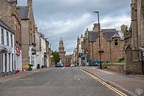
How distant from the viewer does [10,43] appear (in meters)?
41.1

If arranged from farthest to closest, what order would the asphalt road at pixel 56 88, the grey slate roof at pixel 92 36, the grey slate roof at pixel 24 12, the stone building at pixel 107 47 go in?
the grey slate roof at pixel 92 36 → the stone building at pixel 107 47 → the grey slate roof at pixel 24 12 → the asphalt road at pixel 56 88

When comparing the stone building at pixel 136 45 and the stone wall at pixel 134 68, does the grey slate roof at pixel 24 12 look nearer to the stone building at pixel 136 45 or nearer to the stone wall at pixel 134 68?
the stone building at pixel 136 45

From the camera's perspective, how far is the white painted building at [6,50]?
35281mm

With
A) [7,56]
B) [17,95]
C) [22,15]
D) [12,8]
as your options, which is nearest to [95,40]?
[22,15]

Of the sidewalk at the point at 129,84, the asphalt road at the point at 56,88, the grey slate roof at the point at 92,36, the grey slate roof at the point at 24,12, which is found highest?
the grey slate roof at the point at 24,12

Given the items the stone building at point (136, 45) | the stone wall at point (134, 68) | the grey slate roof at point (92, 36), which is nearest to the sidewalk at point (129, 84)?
the stone wall at point (134, 68)

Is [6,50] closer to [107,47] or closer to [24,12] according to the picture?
[24,12]

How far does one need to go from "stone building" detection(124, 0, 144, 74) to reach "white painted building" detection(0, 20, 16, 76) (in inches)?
553

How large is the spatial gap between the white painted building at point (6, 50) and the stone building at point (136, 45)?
14.0 meters

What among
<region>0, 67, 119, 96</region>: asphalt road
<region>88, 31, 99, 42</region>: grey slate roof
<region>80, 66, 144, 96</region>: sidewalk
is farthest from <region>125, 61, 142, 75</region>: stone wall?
<region>88, 31, 99, 42</region>: grey slate roof

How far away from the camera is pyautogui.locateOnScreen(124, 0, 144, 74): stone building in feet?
100

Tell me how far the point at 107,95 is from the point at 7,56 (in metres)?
25.7

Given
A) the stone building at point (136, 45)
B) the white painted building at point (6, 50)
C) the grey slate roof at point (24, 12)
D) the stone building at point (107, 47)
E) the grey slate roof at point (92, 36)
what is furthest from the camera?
the grey slate roof at point (92, 36)

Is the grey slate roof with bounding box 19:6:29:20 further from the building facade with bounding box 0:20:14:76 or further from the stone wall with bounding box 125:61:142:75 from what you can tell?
the stone wall with bounding box 125:61:142:75
